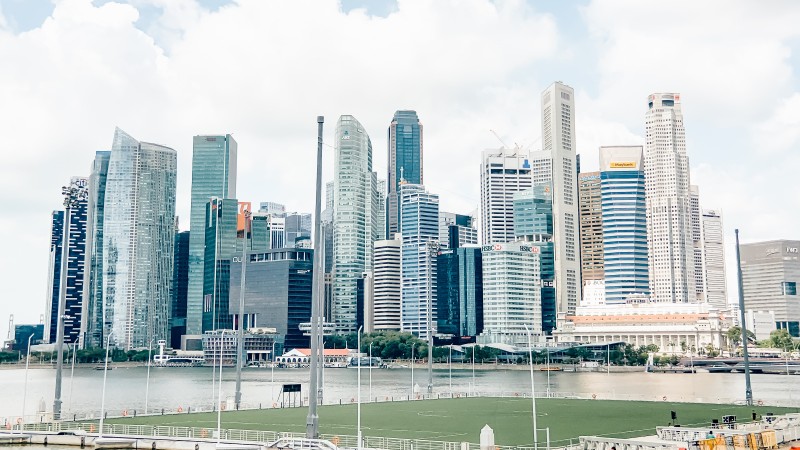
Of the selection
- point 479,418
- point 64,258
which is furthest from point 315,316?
point 64,258

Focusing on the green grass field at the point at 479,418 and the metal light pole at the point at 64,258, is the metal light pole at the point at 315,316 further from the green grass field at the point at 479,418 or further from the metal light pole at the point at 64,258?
the metal light pole at the point at 64,258

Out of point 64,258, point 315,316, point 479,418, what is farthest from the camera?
point 479,418

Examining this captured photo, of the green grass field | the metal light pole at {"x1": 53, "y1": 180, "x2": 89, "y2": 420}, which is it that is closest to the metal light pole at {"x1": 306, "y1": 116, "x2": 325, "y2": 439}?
the green grass field

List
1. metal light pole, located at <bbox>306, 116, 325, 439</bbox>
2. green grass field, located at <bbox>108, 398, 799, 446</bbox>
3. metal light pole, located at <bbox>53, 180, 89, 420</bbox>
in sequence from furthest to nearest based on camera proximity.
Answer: metal light pole, located at <bbox>53, 180, 89, 420</bbox> < green grass field, located at <bbox>108, 398, 799, 446</bbox> < metal light pole, located at <bbox>306, 116, 325, 439</bbox>

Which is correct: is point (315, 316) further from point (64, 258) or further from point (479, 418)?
point (64, 258)

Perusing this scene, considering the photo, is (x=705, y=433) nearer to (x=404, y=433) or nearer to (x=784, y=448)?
(x=784, y=448)

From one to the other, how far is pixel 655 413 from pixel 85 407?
86.7 metres

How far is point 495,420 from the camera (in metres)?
74.8

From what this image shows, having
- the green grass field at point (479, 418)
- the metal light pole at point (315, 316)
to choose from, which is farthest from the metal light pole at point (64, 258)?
the metal light pole at point (315, 316)

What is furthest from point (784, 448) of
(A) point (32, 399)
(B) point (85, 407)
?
(A) point (32, 399)

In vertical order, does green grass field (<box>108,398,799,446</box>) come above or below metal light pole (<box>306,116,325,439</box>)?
below

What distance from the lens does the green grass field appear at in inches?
2537

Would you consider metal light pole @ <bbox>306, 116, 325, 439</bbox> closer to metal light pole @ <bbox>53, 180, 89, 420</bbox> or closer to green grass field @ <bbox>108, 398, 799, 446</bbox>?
green grass field @ <bbox>108, 398, 799, 446</bbox>

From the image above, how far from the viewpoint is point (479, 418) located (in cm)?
7700
